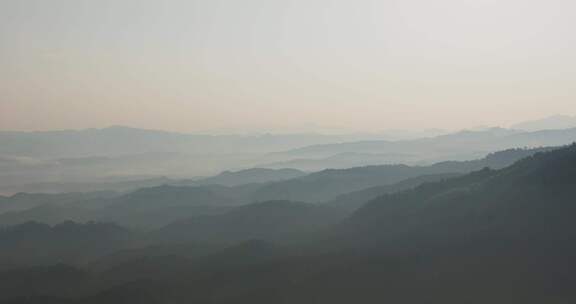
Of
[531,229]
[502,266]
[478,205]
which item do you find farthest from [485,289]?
[478,205]

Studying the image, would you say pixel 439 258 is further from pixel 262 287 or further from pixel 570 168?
pixel 570 168

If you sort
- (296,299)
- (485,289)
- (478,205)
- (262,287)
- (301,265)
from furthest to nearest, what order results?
1. (478,205)
2. (301,265)
3. (262,287)
4. (296,299)
5. (485,289)

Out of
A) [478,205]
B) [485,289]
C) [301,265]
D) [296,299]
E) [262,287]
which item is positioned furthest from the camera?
[478,205]

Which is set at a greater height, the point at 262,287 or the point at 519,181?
the point at 519,181

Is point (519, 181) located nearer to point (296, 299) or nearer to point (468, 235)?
point (468, 235)

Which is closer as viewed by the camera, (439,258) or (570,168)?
(439,258)

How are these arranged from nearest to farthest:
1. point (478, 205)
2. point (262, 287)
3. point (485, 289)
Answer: point (485, 289)
point (262, 287)
point (478, 205)

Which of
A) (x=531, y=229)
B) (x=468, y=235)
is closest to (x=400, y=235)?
(x=468, y=235)

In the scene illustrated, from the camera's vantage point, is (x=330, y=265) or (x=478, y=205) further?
(x=478, y=205)

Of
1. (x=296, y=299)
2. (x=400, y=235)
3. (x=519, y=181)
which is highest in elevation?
(x=519, y=181)
